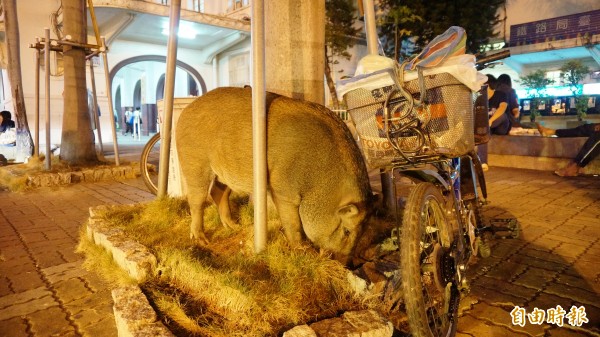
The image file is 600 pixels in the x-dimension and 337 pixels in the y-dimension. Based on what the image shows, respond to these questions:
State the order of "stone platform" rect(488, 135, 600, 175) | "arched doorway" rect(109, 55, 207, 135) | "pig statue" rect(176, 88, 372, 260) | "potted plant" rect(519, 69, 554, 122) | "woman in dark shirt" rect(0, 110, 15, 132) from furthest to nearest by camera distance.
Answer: "arched doorway" rect(109, 55, 207, 135)
"potted plant" rect(519, 69, 554, 122)
"woman in dark shirt" rect(0, 110, 15, 132)
"stone platform" rect(488, 135, 600, 175)
"pig statue" rect(176, 88, 372, 260)

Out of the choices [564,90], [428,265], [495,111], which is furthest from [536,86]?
[428,265]

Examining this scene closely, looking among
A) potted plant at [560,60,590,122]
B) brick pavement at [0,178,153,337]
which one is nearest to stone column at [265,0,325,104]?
brick pavement at [0,178,153,337]

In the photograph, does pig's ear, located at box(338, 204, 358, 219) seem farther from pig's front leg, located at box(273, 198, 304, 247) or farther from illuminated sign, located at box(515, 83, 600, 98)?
illuminated sign, located at box(515, 83, 600, 98)

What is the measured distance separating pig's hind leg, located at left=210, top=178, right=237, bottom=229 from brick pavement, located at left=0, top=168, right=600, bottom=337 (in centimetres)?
124

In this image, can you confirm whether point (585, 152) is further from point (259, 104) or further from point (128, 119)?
point (128, 119)

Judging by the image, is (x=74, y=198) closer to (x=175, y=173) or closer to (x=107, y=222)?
(x=175, y=173)

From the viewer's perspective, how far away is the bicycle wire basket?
2.22 meters

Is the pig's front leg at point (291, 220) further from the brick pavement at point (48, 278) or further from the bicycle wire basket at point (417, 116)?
the brick pavement at point (48, 278)

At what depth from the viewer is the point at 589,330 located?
2471 mm

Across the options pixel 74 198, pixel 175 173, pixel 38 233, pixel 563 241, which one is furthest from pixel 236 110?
pixel 74 198

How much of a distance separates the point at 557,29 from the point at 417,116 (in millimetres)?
22367

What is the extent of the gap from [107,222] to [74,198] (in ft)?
10.7

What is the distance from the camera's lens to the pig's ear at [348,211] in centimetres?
284

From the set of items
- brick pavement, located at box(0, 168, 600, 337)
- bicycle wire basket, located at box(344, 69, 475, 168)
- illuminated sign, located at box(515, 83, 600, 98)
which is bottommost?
brick pavement, located at box(0, 168, 600, 337)
